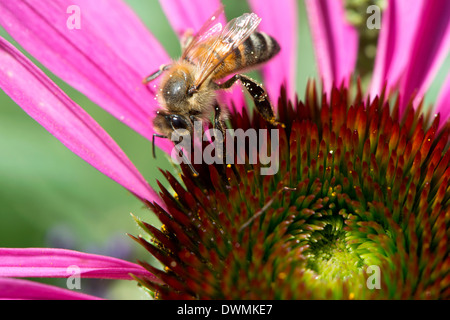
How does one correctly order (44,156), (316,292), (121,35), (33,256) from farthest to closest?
(44,156) → (121,35) → (33,256) → (316,292)

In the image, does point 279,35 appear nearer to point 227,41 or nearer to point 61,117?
point 227,41

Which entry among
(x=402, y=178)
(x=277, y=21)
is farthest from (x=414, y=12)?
(x=402, y=178)

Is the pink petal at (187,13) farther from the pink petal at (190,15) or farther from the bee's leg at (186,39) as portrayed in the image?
the bee's leg at (186,39)

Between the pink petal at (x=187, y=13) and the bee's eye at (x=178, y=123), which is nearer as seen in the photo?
the bee's eye at (x=178, y=123)

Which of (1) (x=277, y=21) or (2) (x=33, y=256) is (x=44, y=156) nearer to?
(2) (x=33, y=256)

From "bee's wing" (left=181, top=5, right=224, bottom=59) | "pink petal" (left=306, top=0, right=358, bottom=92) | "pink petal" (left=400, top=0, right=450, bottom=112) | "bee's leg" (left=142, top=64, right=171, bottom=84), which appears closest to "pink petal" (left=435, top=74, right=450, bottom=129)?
"pink petal" (left=400, top=0, right=450, bottom=112)

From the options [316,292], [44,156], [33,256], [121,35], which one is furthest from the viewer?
[44,156]

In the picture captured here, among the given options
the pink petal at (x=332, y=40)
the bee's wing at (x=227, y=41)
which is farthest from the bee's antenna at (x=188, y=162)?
the pink petal at (x=332, y=40)

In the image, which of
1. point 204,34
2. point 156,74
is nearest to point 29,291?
point 156,74
